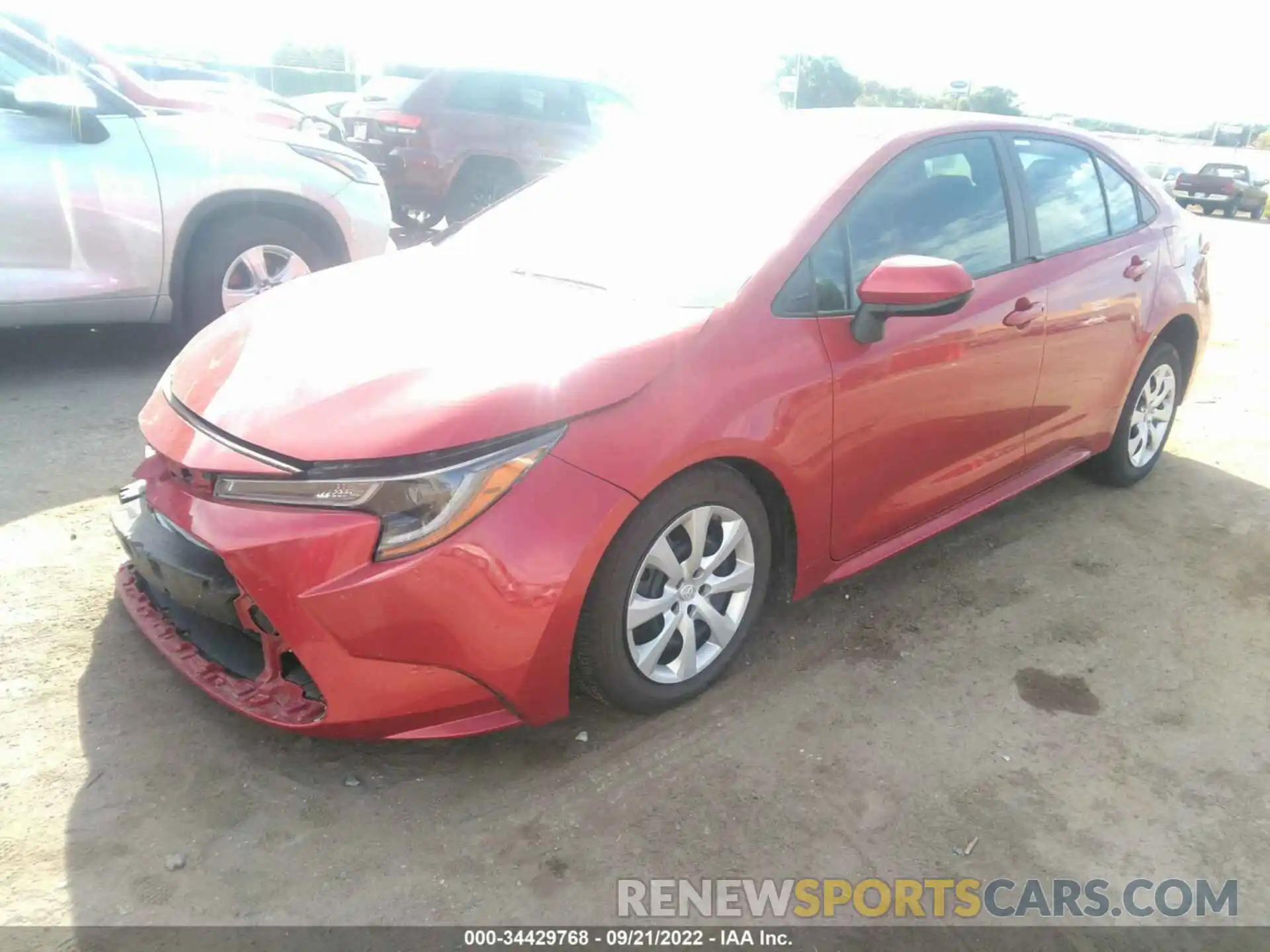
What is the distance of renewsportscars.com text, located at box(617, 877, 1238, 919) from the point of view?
6.95 feet

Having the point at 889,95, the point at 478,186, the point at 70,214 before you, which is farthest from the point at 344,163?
the point at 889,95

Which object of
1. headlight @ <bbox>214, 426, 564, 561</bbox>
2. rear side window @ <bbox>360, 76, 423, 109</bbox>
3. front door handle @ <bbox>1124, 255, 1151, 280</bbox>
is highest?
rear side window @ <bbox>360, 76, 423, 109</bbox>

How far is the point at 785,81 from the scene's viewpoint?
32500 millimetres

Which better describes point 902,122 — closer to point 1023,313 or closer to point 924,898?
point 1023,313

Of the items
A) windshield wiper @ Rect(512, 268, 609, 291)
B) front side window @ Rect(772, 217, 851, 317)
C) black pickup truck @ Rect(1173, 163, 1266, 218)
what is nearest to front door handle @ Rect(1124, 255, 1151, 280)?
front side window @ Rect(772, 217, 851, 317)

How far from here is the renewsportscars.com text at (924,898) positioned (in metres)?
2.12

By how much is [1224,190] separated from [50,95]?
27674 millimetres

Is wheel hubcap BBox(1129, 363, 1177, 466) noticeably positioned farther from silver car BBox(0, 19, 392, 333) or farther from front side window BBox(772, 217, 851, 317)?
silver car BBox(0, 19, 392, 333)

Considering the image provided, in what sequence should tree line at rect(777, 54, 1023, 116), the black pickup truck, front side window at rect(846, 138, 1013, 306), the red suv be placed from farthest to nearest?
tree line at rect(777, 54, 1023, 116), the black pickup truck, the red suv, front side window at rect(846, 138, 1013, 306)

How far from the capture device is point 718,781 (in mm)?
2453

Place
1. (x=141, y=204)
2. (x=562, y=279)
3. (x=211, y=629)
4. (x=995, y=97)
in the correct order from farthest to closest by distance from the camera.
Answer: (x=995, y=97) → (x=141, y=204) → (x=562, y=279) → (x=211, y=629)

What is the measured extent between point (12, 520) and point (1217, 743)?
391cm

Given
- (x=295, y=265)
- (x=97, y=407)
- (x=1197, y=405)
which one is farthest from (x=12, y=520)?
(x=1197, y=405)

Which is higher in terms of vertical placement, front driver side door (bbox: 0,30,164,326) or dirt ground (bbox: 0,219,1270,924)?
front driver side door (bbox: 0,30,164,326)
